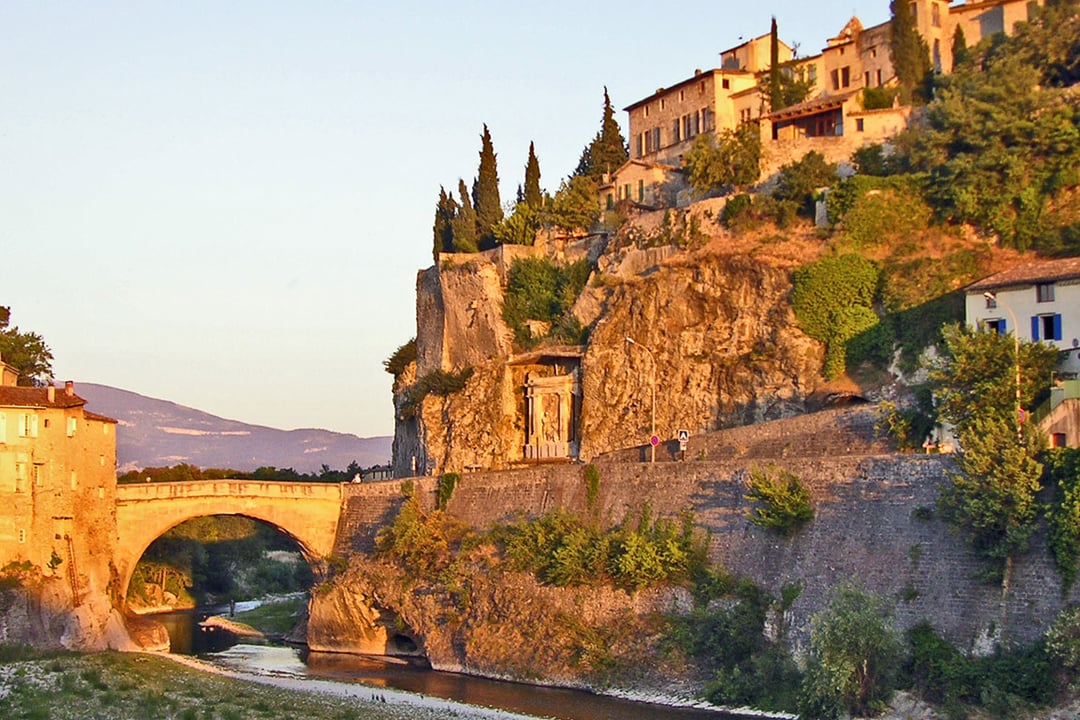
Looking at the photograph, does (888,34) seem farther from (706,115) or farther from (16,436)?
(16,436)

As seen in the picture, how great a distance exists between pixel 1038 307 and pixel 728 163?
2619 centimetres

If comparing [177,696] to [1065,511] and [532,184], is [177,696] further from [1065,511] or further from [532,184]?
[532,184]

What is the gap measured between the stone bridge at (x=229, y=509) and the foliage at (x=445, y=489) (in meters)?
6.95

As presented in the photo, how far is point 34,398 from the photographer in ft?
186

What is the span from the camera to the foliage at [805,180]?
6756 centimetres

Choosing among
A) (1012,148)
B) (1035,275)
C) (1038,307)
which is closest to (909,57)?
(1012,148)

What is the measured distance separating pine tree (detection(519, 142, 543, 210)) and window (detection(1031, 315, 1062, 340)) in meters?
35.6

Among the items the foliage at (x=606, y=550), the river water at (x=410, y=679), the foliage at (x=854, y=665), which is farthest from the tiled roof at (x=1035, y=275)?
the river water at (x=410, y=679)

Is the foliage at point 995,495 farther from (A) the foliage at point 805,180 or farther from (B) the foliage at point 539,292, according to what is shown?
Result: (B) the foliage at point 539,292

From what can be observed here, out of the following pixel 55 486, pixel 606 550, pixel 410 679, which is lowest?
pixel 410 679

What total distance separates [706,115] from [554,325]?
15833mm

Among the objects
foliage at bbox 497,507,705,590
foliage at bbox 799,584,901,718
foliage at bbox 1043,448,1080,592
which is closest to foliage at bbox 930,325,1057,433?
foliage at bbox 1043,448,1080,592

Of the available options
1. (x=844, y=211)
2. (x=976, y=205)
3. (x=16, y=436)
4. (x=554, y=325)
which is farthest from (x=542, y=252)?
(x=16, y=436)

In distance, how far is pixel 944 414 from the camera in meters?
44.2
